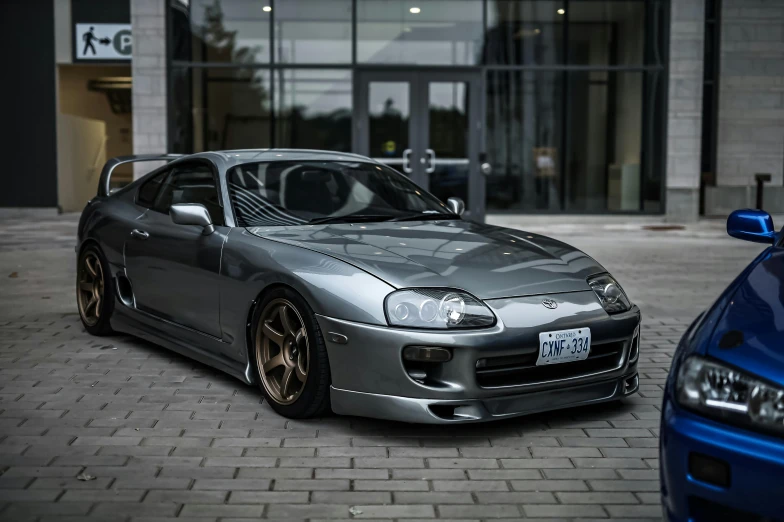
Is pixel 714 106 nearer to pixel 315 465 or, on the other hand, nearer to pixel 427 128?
pixel 427 128

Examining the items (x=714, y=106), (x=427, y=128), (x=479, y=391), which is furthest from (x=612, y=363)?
(x=714, y=106)

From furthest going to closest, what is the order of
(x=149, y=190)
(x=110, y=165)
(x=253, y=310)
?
1. (x=110, y=165)
2. (x=149, y=190)
3. (x=253, y=310)

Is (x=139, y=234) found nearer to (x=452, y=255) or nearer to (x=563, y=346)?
(x=452, y=255)

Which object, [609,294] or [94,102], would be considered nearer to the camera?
[609,294]

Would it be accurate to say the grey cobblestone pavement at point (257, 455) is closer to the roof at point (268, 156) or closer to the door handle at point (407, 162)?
the roof at point (268, 156)

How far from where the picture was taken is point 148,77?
1834cm

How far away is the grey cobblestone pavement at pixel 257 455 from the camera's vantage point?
140 inches

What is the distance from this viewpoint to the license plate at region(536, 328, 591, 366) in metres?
4.35

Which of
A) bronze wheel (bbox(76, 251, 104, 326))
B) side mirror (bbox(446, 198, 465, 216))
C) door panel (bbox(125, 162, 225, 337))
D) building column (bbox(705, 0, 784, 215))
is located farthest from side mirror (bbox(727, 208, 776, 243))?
building column (bbox(705, 0, 784, 215))

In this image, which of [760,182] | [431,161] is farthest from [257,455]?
[760,182]

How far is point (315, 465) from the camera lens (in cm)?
406

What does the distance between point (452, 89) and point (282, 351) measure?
14367 mm

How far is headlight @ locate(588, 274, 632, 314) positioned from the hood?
0.19 ft

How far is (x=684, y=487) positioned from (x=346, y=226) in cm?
289
